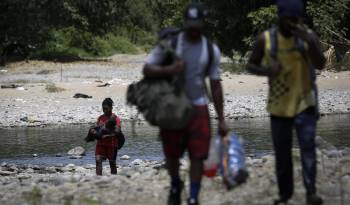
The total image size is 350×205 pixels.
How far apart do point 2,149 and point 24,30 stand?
88.7 feet

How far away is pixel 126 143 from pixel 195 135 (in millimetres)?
11911

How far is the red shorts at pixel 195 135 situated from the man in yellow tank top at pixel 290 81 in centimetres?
64

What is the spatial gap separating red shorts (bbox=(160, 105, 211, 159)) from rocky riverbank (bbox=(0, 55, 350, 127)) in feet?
54.7

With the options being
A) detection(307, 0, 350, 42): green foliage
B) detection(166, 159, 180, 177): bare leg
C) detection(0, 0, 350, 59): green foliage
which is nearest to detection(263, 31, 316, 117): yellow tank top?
detection(166, 159, 180, 177): bare leg

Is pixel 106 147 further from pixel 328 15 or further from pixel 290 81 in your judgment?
pixel 328 15

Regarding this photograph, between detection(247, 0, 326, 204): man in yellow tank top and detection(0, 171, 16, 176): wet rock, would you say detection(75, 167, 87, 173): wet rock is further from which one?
detection(247, 0, 326, 204): man in yellow tank top

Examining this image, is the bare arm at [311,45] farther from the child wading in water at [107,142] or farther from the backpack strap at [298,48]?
the child wading in water at [107,142]

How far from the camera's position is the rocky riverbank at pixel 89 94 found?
77.2ft

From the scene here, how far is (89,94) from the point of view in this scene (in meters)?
28.0

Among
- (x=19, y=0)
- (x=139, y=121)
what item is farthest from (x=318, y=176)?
(x=19, y=0)

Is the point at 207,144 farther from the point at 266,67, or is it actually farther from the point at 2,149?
the point at 2,149

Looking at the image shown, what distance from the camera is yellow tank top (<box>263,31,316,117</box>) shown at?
6203 millimetres

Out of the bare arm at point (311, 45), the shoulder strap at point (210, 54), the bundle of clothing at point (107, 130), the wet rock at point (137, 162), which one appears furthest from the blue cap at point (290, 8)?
the wet rock at point (137, 162)

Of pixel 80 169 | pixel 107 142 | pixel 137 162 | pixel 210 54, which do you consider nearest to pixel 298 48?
pixel 210 54
